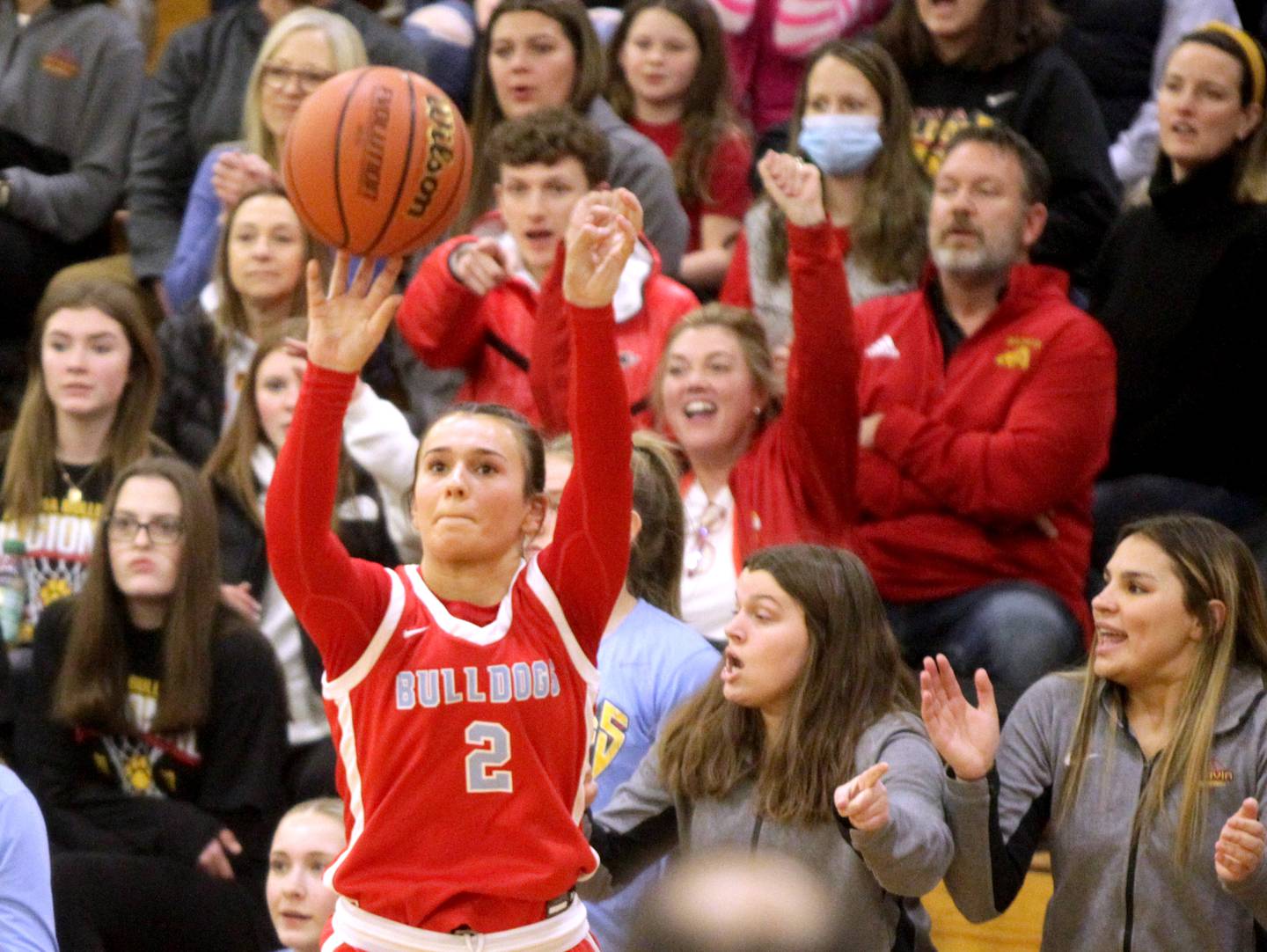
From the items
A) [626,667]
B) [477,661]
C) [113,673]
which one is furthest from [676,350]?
[477,661]

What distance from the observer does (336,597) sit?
3.69 m

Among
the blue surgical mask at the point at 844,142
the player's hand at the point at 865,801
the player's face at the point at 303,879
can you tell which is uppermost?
the blue surgical mask at the point at 844,142

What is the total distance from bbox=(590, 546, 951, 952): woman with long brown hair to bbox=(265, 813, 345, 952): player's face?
32.0 inches

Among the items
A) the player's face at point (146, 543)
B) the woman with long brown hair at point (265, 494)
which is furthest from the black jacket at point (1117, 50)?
the player's face at point (146, 543)

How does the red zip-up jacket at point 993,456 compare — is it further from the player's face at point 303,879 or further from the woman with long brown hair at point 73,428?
the woman with long brown hair at point 73,428

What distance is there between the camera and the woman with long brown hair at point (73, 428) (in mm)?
6145

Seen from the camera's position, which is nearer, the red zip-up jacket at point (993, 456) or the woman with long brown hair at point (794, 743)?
the woman with long brown hair at point (794, 743)

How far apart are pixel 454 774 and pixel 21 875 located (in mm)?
922

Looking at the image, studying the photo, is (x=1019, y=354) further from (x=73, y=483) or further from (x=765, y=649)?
(x=73, y=483)

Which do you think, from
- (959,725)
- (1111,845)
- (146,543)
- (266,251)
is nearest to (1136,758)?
(1111,845)

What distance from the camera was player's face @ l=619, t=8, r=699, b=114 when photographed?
723 centimetres

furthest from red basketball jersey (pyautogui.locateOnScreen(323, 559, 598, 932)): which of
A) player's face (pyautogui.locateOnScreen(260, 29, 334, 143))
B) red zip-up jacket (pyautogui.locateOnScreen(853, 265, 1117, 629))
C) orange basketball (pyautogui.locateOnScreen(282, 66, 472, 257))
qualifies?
player's face (pyautogui.locateOnScreen(260, 29, 334, 143))

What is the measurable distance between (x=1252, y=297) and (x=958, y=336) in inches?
36.5

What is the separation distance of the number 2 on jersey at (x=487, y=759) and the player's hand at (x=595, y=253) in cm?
76
